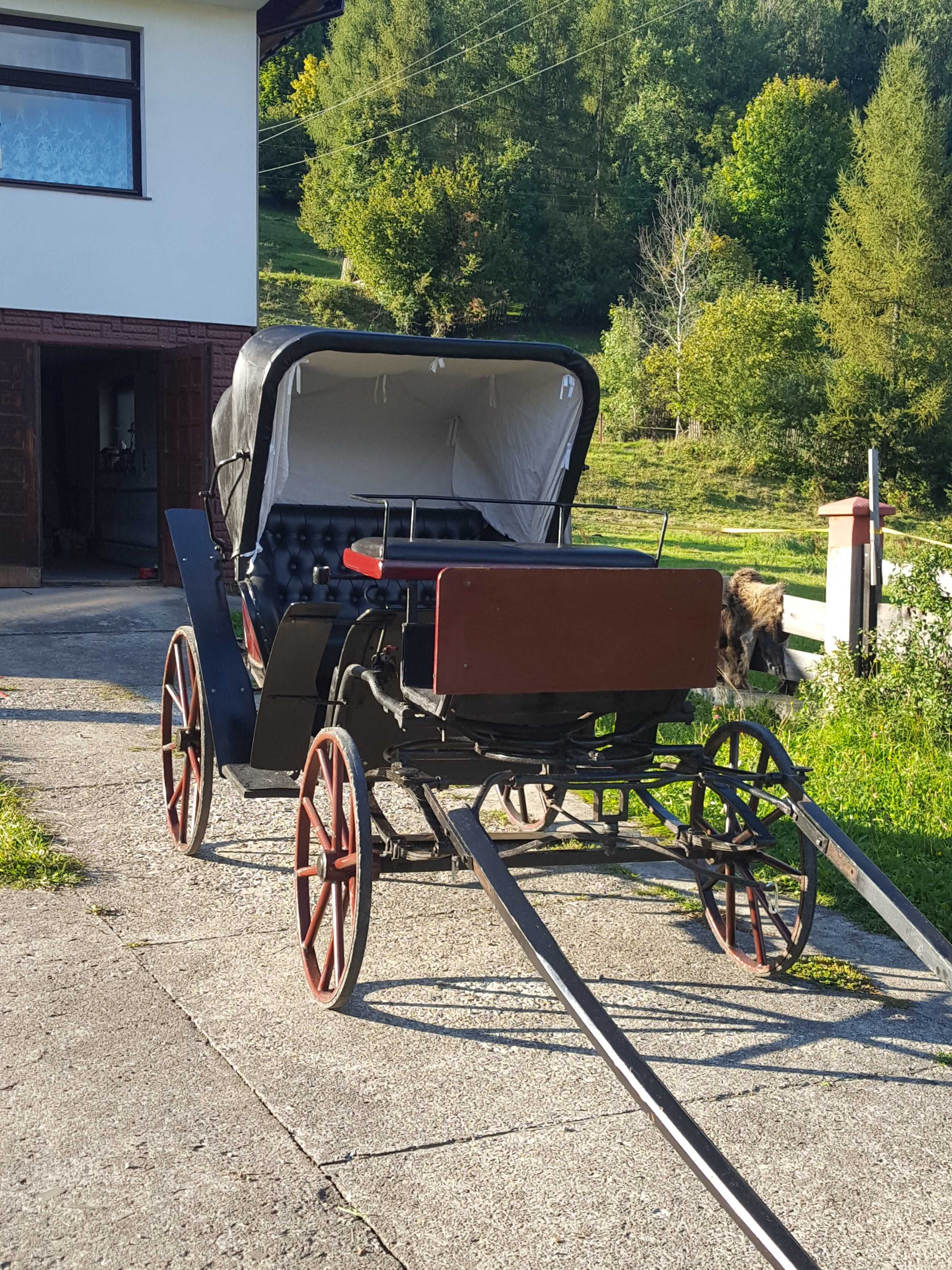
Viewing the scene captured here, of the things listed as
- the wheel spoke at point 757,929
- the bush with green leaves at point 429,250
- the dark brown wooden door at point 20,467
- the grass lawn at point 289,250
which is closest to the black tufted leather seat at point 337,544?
the wheel spoke at point 757,929

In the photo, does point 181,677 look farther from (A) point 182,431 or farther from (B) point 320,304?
(B) point 320,304

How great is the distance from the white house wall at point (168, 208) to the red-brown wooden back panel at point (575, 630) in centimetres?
1077

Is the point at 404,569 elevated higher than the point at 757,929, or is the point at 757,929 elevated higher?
the point at 404,569

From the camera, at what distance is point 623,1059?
9.91ft

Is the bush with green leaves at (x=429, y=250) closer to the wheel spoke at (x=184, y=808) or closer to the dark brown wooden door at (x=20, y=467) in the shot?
the dark brown wooden door at (x=20, y=467)

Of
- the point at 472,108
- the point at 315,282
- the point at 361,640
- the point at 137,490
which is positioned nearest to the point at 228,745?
the point at 361,640

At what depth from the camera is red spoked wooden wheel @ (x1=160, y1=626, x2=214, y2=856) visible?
5.52 meters

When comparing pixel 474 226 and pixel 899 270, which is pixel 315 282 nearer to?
pixel 474 226

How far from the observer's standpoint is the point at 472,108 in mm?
61969

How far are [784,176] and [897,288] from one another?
53.7ft

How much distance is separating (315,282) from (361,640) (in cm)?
4741

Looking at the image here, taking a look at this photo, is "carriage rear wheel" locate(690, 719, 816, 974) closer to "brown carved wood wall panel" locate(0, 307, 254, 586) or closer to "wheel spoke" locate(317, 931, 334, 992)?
"wheel spoke" locate(317, 931, 334, 992)

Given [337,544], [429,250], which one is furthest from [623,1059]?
[429,250]

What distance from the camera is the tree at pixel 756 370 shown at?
37281 mm
